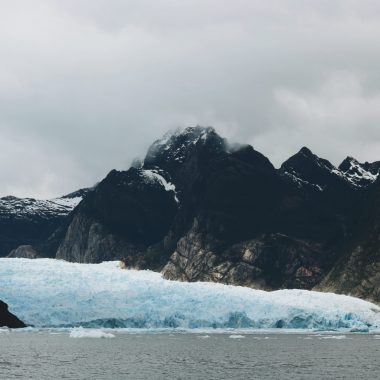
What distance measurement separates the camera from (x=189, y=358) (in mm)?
77750

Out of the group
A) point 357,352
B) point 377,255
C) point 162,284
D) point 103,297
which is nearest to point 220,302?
point 162,284

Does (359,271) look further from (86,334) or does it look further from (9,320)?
(86,334)

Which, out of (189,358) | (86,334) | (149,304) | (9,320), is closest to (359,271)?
(149,304)

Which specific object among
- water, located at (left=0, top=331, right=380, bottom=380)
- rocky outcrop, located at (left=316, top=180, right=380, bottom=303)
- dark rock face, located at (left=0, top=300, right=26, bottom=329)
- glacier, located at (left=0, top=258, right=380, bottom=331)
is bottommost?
water, located at (left=0, top=331, right=380, bottom=380)

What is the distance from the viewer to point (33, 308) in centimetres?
11331

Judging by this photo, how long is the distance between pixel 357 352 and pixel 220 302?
38677 millimetres

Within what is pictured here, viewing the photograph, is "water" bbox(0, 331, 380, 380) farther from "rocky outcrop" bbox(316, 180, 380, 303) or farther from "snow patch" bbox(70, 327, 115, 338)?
"rocky outcrop" bbox(316, 180, 380, 303)

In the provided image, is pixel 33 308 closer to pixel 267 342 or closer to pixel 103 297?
pixel 103 297

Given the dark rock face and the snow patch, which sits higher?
the dark rock face

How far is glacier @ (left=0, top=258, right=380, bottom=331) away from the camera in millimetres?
114938

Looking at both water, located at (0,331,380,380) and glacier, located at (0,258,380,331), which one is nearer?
water, located at (0,331,380,380)

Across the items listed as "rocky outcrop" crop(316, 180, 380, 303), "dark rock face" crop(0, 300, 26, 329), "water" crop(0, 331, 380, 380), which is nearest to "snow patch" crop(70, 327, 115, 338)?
"water" crop(0, 331, 380, 380)

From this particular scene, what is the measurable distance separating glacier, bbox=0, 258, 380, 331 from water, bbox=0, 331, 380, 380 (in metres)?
5.71

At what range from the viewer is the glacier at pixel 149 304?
377 feet
